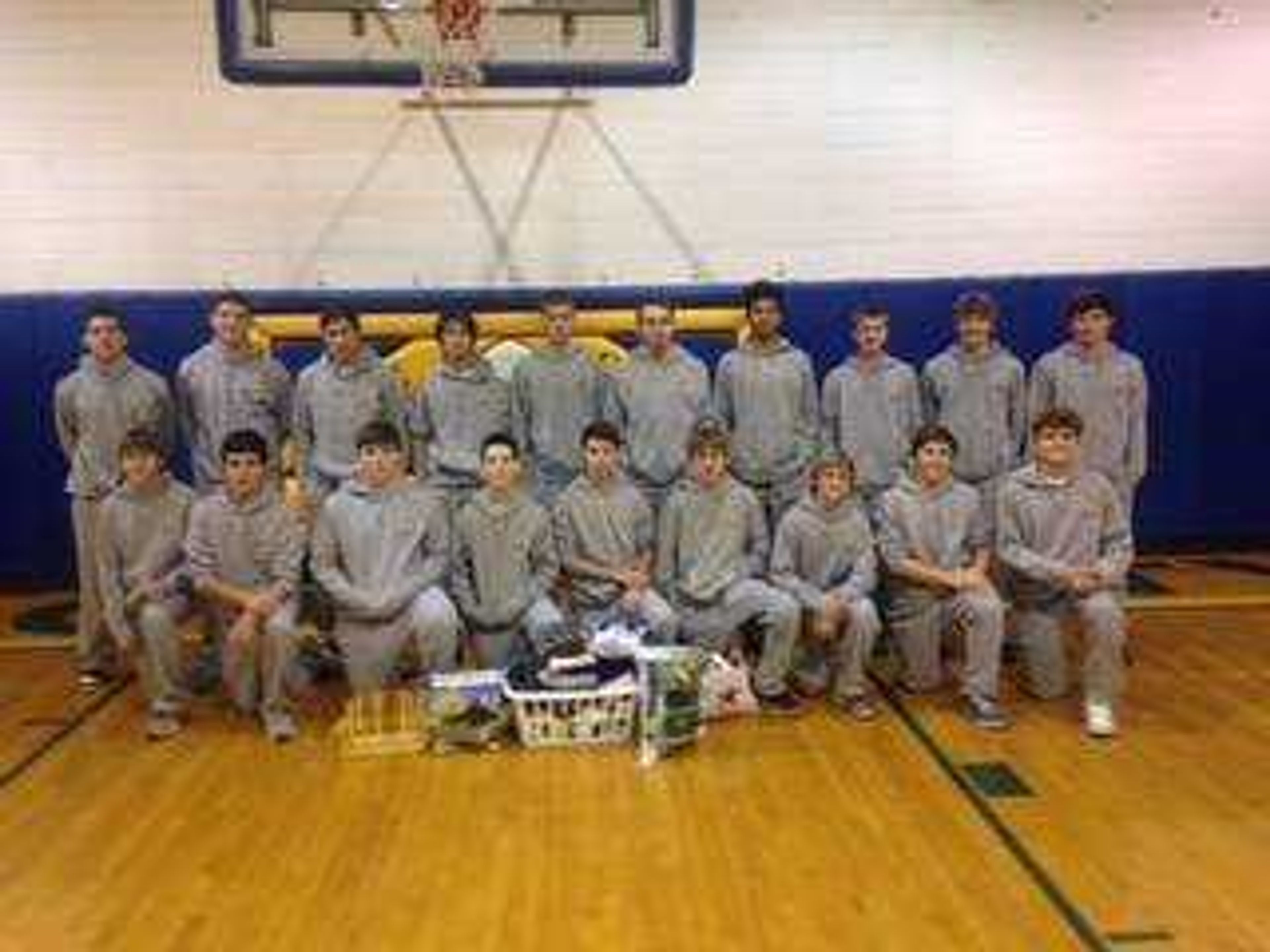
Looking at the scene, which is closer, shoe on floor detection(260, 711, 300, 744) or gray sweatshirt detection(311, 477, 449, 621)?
shoe on floor detection(260, 711, 300, 744)

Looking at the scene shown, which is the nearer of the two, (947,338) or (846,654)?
(846,654)

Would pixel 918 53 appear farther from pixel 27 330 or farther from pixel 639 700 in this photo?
pixel 27 330

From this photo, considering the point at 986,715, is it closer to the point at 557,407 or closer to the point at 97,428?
the point at 557,407

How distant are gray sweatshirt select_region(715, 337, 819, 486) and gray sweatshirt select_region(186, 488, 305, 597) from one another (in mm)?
2372

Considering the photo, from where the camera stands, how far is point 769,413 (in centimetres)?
791

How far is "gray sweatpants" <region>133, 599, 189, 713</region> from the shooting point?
6930mm

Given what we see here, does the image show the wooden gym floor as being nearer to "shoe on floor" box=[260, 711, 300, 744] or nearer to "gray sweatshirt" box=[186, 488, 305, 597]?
"shoe on floor" box=[260, 711, 300, 744]

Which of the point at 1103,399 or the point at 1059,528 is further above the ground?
the point at 1103,399

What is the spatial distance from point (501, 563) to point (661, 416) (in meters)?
1.28

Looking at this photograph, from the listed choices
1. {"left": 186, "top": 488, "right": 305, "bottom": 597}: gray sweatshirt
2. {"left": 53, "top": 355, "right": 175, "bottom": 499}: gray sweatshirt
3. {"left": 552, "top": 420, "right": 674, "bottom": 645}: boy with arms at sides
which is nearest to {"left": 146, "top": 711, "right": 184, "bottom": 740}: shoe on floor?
{"left": 186, "top": 488, "right": 305, "bottom": 597}: gray sweatshirt

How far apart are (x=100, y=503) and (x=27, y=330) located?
230 cm

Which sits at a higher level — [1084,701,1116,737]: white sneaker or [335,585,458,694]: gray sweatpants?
[335,585,458,694]: gray sweatpants

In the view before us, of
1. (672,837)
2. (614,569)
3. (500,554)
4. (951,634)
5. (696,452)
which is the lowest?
(672,837)

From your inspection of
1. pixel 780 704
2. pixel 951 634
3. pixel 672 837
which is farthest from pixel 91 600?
pixel 951 634
